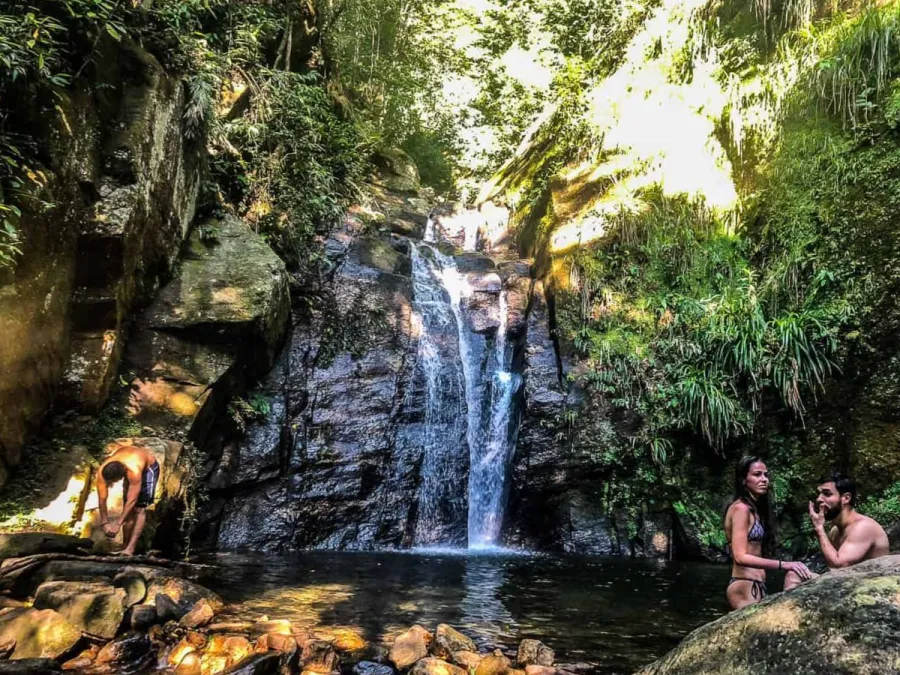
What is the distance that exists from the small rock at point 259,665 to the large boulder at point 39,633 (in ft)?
3.86

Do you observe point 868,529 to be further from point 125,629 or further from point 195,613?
point 125,629

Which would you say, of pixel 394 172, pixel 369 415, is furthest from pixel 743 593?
pixel 394 172

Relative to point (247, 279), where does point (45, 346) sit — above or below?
below

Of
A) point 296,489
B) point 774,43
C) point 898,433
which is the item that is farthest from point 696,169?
point 296,489

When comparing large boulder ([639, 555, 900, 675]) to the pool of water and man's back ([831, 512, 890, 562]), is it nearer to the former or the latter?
man's back ([831, 512, 890, 562])

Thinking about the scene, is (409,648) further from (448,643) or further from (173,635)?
(173,635)

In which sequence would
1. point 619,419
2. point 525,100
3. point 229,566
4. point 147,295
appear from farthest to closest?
point 525,100, point 619,419, point 147,295, point 229,566

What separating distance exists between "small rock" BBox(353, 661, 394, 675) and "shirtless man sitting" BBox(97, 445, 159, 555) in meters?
2.92

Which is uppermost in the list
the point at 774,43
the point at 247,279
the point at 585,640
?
the point at 774,43

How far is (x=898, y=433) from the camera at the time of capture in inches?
296

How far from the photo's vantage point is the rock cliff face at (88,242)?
5836 millimetres

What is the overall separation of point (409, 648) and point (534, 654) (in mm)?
958

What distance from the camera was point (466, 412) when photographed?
11.3 m

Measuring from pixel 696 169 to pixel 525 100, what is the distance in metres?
12.8
